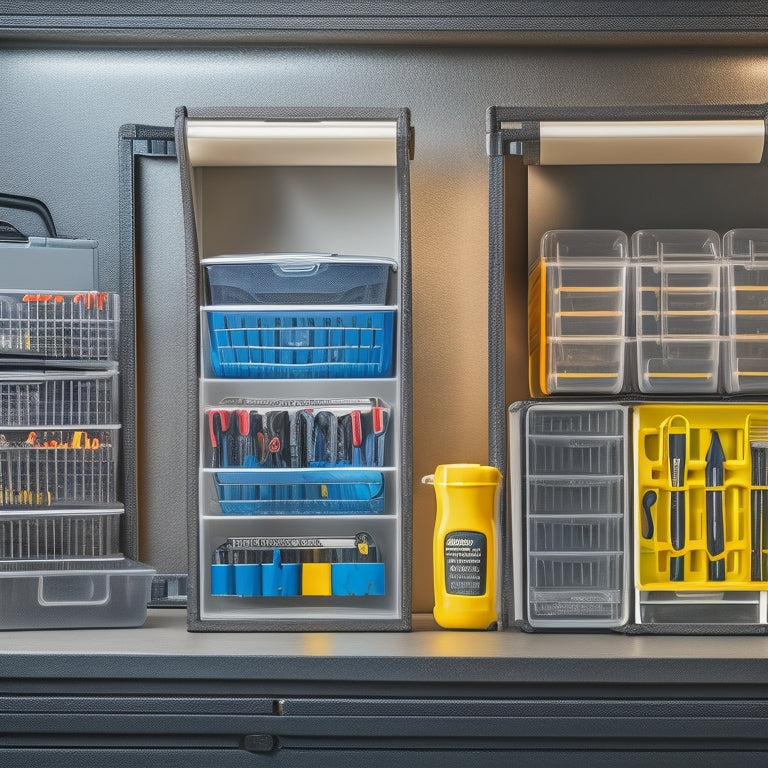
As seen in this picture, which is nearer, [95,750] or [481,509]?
[95,750]

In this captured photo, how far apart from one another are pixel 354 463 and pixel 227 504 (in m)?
0.33

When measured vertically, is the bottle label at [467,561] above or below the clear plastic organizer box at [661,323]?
below

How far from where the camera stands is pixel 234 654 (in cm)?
194

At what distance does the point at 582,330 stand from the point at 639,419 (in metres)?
0.25

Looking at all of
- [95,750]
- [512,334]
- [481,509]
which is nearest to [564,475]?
[481,509]

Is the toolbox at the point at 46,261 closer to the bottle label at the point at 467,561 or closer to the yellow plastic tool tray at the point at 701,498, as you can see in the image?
the bottle label at the point at 467,561

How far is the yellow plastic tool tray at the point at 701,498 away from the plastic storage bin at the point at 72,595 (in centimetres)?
121

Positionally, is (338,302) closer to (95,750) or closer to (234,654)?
(234,654)

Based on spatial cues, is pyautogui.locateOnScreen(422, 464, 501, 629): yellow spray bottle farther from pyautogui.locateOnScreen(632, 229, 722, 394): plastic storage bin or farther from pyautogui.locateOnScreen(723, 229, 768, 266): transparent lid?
pyautogui.locateOnScreen(723, 229, 768, 266): transparent lid

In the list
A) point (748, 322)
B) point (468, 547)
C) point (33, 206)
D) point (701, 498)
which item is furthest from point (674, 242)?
point (33, 206)

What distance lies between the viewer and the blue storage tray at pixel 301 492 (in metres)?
2.31

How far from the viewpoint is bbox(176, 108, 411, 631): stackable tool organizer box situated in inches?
90.3

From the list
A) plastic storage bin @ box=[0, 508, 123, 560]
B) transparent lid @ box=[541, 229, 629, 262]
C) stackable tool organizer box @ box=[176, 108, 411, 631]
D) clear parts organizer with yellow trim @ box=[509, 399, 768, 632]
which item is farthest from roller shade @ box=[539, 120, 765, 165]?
plastic storage bin @ box=[0, 508, 123, 560]

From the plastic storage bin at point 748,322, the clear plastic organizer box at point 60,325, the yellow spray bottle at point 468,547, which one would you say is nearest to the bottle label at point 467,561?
the yellow spray bottle at point 468,547
